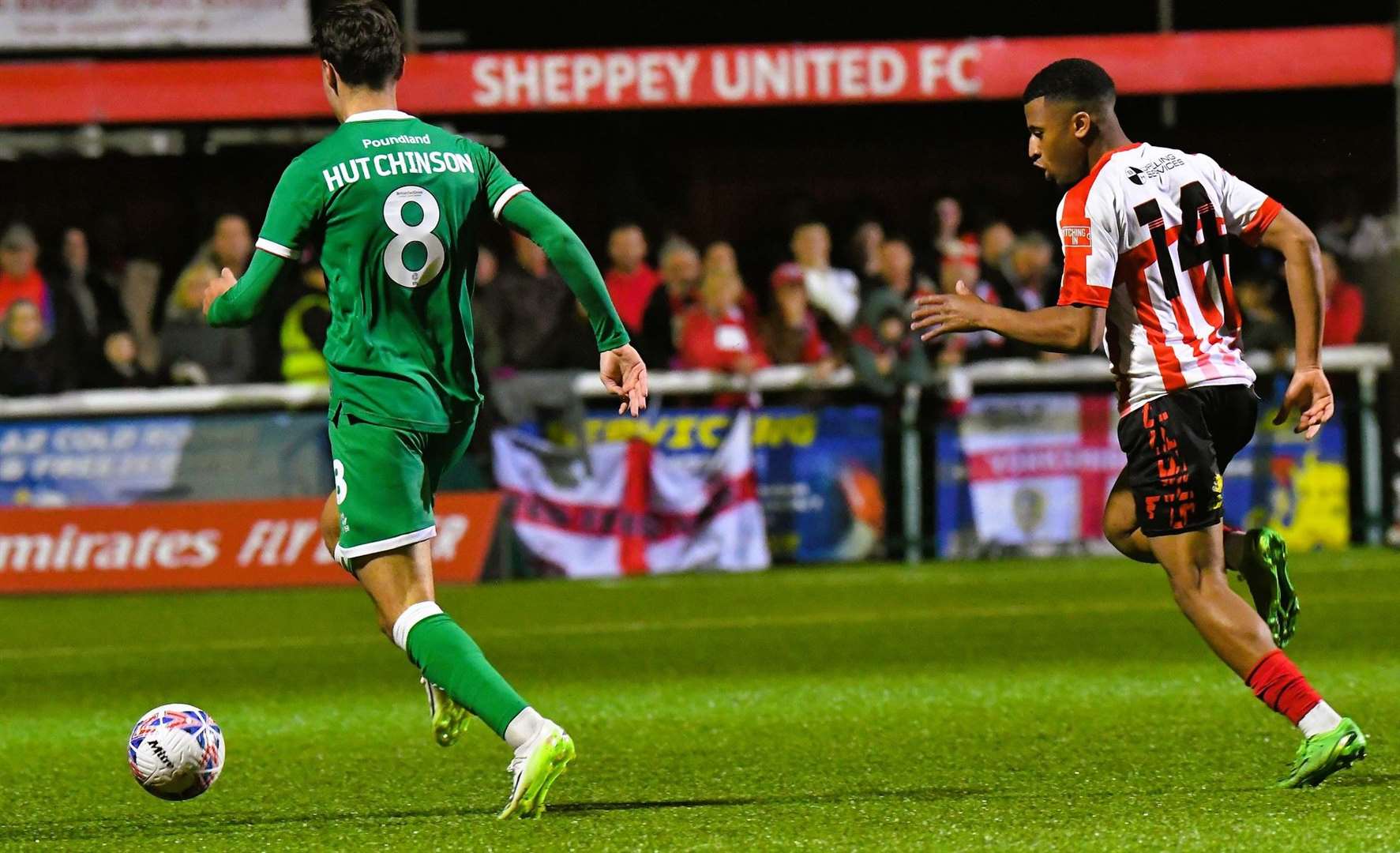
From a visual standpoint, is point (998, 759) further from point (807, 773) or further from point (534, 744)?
point (534, 744)

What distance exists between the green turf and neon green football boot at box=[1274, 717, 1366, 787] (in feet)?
0.28

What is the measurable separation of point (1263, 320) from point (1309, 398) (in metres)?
9.71

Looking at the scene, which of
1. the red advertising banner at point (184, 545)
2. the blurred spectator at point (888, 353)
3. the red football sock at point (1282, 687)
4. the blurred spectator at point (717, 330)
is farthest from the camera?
the blurred spectator at point (717, 330)

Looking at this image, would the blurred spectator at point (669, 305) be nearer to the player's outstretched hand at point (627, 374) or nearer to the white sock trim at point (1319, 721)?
the player's outstretched hand at point (627, 374)

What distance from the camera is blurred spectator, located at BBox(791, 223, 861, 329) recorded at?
15531 mm

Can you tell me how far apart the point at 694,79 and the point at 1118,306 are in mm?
11270

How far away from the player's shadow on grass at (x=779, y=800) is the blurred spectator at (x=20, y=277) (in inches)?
417

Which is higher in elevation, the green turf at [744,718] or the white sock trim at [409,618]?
the white sock trim at [409,618]

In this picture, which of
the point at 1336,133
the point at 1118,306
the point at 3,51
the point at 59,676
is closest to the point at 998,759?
the point at 1118,306

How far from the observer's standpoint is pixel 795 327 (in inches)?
609

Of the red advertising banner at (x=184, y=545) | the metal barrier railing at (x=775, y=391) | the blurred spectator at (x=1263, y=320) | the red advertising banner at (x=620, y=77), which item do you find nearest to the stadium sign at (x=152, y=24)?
the red advertising banner at (x=620, y=77)

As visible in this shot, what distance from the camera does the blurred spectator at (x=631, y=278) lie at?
15219 mm

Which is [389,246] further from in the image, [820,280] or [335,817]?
[820,280]

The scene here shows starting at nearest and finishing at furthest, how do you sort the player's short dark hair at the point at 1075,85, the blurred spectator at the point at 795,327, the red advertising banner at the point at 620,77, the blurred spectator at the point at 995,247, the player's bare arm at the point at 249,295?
the player's bare arm at the point at 249,295 < the player's short dark hair at the point at 1075,85 < the blurred spectator at the point at 795,327 < the blurred spectator at the point at 995,247 < the red advertising banner at the point at 620,77
